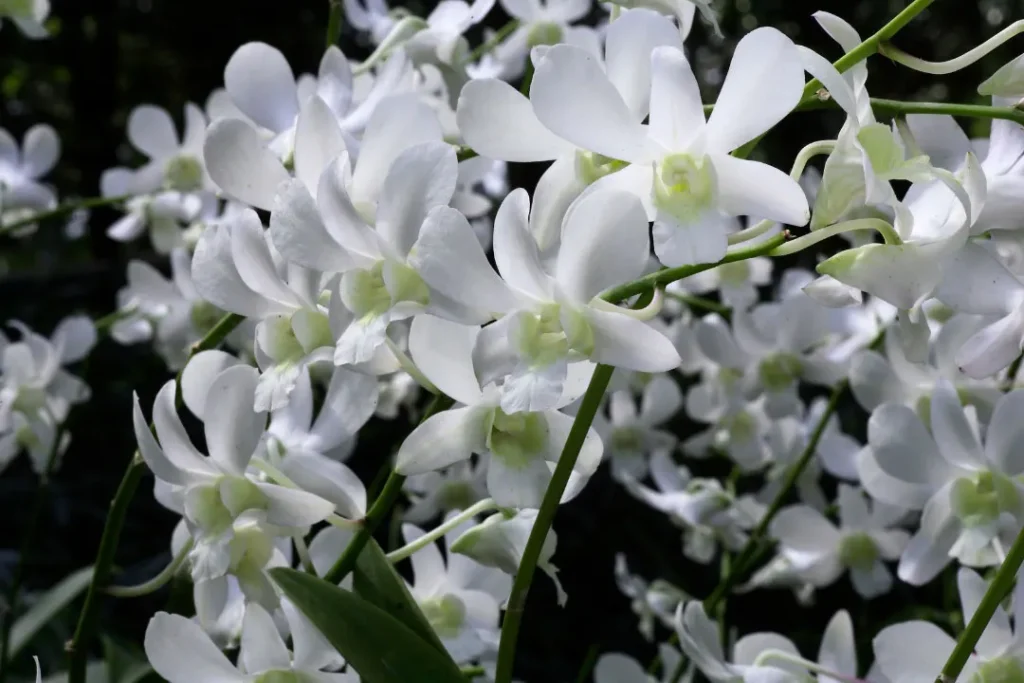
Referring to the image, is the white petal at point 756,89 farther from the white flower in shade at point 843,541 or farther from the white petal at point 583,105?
the white flower in shade at point 843,541

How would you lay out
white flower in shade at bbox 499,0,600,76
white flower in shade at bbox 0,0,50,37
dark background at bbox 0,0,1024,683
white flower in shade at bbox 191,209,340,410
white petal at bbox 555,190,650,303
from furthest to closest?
dark background at bbox 0,0,1024,683
white flower in shade at bbox 0,0,50,37
white flower in shade at bbox 499,0,600,76
white flower in shade at bbox 191,209,340,410
white petal at bbox 555,190,650,303

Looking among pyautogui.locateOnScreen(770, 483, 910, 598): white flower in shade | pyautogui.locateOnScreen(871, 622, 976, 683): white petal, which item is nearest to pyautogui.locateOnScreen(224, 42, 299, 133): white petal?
pyautogui.locateOnScreen(871, 622, 976, 683): white petal

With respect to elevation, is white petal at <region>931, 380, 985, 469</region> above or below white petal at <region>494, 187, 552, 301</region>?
below

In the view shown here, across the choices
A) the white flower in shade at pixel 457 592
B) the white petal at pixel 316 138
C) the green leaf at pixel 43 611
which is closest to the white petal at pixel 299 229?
the white petal at pixel 316 138

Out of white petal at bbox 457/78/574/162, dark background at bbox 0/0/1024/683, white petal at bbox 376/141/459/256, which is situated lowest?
dark background at bbox 0/0/1024/683

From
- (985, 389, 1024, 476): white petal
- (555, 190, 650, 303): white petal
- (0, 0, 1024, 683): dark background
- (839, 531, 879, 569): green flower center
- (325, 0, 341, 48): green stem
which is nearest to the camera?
(555, 190, 650, 303): white petal

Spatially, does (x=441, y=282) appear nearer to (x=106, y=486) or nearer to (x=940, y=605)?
(x=940, y=605)

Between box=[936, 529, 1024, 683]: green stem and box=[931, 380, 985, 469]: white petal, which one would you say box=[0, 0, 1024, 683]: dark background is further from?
box=[936, 529, 1024, 683]: green stem
